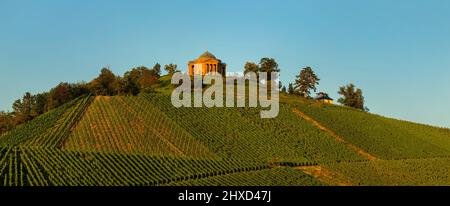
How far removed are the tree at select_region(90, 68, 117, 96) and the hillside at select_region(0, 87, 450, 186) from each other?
607 inches

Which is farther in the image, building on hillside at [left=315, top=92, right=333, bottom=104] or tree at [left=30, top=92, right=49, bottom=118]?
building on hillside at [left=315, top=92, right=333, bottom=104]

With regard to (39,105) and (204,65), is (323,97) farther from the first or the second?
(39,105)

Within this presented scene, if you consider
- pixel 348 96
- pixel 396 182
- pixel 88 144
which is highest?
pixel 348 96

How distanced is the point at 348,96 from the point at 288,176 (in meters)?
73.1

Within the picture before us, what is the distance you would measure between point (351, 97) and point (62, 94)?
61.6m

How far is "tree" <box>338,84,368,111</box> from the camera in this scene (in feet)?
408

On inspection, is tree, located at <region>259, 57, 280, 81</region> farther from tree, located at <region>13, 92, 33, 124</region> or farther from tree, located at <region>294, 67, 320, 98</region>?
tree, located at <region>13, 92, 33, 124</region>

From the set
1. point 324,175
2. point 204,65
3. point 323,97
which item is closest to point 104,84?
point 204,65

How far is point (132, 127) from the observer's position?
2542 inches

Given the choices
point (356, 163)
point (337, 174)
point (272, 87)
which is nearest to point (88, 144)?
point (337, 174)

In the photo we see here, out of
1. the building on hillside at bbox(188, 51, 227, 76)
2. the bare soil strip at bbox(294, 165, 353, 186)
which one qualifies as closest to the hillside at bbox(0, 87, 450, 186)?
the bare soil strip at bbox(294, 165, 353, 186)

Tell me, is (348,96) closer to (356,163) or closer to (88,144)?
(356,163)

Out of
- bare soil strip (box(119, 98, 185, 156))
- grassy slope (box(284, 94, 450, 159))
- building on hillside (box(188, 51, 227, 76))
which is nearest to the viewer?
bare soil strip (box(119, 98, 185, 156))

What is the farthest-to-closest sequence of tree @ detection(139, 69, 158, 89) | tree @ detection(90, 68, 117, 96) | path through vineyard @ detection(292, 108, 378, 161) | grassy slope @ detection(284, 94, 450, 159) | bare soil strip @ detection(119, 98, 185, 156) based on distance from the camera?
tree @ detection(139, 69, 158, 89) → tree @ detection(90, 68, 117, 96) → grassy slope @ detection(284, 94, 450, 159) → path through vineyard @ detection(292, 108, 378, 161) → bare soil strip @ detection(119, 98, 185, 156)
